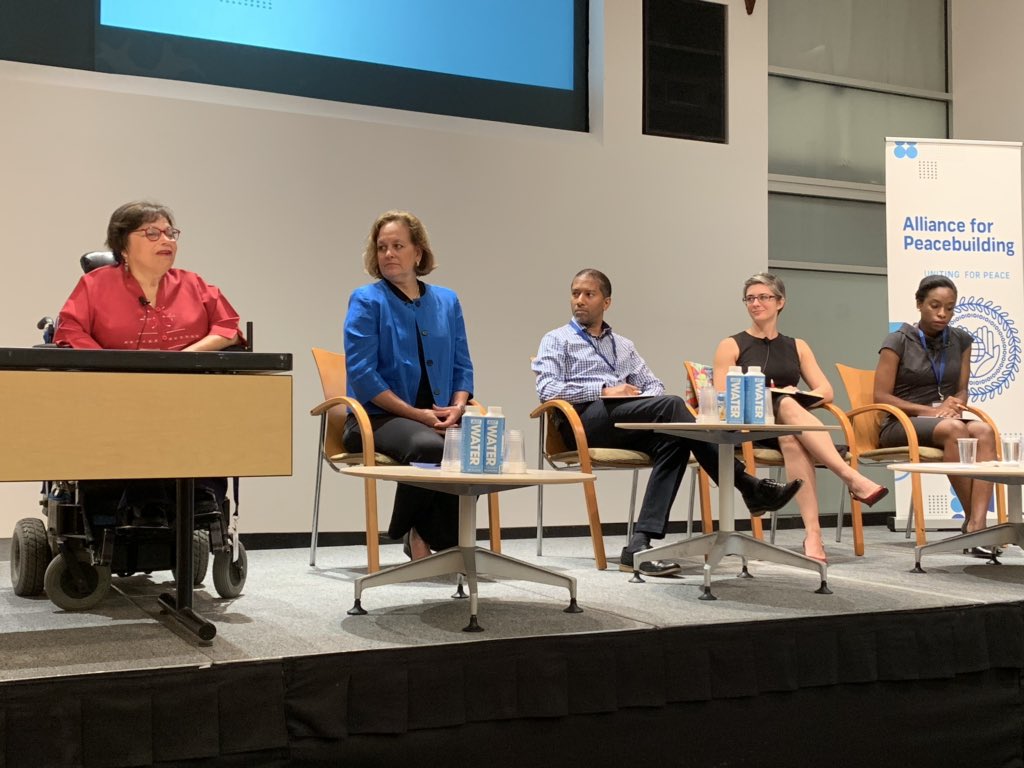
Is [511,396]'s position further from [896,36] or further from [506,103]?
[896,36]

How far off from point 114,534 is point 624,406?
5.91ft

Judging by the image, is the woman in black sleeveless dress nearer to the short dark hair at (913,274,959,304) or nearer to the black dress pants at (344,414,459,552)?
the short dark hair at (913,274,959,304)

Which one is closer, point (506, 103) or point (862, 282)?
point (506, 103)

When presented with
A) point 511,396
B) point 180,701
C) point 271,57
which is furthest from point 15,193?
point 180,701

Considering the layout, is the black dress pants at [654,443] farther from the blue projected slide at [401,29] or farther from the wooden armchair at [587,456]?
the blue projected slide at [401,29]

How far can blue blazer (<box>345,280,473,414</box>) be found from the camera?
3.47 meters

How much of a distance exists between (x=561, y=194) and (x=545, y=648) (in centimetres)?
334

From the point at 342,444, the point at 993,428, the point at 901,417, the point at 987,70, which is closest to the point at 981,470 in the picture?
the point at 901,417

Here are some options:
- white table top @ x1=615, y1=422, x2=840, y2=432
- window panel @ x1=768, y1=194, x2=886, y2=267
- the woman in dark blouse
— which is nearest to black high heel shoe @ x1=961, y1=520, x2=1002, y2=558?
the woman in dark blouse

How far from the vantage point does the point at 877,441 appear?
15.1 ft

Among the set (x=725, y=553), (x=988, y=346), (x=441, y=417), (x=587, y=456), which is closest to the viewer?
(x=725, y=553)

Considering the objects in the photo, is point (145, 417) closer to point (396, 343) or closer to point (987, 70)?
point (396, 343)

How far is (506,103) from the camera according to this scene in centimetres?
548

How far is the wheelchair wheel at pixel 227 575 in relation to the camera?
2986mm
